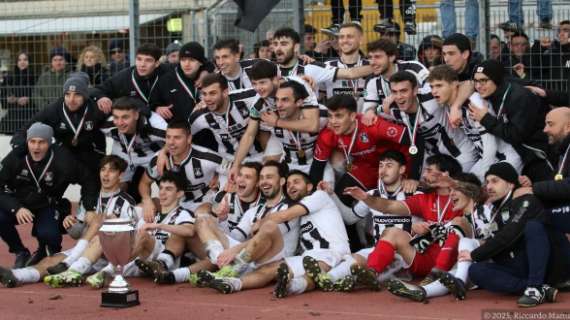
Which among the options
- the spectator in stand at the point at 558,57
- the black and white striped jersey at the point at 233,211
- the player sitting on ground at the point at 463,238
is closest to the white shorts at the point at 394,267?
the player sitting on ground at the point at 463,238

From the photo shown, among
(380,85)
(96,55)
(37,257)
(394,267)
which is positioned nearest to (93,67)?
(96,55)

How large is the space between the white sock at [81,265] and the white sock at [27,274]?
1.42 feet

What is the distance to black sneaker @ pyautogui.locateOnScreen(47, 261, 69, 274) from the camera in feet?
37.6

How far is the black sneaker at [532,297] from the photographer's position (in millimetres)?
9336

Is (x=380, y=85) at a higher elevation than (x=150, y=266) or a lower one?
higher

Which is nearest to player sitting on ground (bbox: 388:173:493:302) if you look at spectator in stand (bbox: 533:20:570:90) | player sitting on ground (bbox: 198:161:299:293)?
player sitting on ground (bbox: 198:161:299:293)

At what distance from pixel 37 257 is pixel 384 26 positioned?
4.49m

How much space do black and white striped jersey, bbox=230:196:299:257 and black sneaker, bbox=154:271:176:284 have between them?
763mm

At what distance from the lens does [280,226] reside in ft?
36.4

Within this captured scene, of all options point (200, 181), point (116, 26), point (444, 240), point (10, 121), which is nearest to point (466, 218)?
point (444, 240)

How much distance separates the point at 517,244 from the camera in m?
9.68

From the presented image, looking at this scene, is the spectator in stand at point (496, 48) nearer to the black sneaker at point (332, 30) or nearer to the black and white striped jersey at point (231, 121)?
the black sneaker at point (332, 30)

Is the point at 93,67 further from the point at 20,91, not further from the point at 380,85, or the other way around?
the point at 380,85

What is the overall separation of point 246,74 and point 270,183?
6.06 feet
